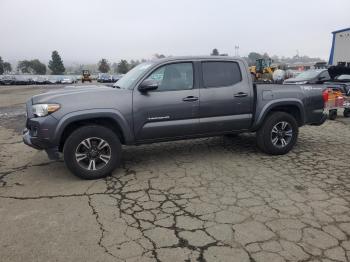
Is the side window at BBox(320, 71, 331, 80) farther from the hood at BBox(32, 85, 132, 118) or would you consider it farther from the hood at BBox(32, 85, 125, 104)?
the hood at BBox(32, 85, 125, 104)

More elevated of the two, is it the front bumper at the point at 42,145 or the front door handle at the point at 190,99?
the front door handle at the point at 190,99

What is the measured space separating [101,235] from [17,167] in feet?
9.99

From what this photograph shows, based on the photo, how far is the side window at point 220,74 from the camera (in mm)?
5645

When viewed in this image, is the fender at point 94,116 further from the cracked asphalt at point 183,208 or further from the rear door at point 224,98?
the rear door at point 224,98

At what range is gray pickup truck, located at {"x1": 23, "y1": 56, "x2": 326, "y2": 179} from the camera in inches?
189

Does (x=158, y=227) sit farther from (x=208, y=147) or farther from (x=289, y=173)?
(x=208, y=147)

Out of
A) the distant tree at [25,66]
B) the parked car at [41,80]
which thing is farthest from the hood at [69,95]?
the distant tree at [25,66]

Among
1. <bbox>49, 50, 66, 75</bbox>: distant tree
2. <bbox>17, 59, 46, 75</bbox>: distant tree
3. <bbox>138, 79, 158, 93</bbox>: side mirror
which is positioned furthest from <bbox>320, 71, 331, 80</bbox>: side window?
<bbox>17, 59, 46, 75</bbox>: distant tree

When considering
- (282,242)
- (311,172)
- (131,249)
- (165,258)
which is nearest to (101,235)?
(131,249)

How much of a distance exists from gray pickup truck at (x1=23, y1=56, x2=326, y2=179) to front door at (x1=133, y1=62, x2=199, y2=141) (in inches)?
0.6

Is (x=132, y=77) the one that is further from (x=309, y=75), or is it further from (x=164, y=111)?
(x=309, y=75)

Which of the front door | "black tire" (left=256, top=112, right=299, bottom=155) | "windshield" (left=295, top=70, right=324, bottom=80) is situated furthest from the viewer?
"windshield" (left=295, top=70, right=324, bottom=80)

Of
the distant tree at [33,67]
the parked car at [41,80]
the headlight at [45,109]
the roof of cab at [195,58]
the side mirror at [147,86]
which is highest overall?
the roof of cab at [195,58]

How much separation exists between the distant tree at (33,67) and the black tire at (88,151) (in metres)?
90.9
